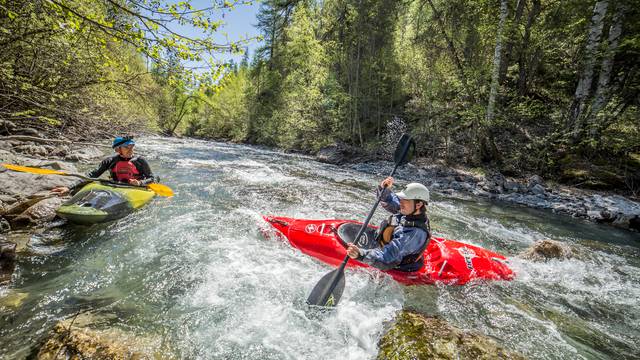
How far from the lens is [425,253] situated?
13.2 feet

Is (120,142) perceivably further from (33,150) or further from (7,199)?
(33,150)

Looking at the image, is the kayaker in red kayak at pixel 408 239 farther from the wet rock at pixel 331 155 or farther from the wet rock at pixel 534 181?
the wet rock at pixel 331 155

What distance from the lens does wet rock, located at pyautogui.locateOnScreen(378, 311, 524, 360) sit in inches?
88.4

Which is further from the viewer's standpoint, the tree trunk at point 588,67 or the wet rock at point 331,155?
the wet rock at point 331,155

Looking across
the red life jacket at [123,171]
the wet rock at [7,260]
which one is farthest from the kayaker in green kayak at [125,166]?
the wet rock at [7,260]

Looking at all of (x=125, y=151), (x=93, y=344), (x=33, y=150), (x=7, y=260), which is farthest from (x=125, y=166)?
(x=33, y=150)

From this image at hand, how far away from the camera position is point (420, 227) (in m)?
3.51

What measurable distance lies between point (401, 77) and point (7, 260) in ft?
52.3

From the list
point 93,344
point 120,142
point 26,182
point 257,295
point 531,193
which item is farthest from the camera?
point 531,193

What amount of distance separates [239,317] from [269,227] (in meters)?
2.06

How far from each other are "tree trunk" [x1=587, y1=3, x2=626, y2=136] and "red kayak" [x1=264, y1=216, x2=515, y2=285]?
30.6 ft

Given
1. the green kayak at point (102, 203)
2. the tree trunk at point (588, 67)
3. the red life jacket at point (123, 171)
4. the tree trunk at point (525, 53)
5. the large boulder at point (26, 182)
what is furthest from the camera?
the tree trunk at point (525, 53)

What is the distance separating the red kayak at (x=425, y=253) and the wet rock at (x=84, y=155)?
779cm

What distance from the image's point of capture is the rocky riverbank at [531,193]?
314 inches
